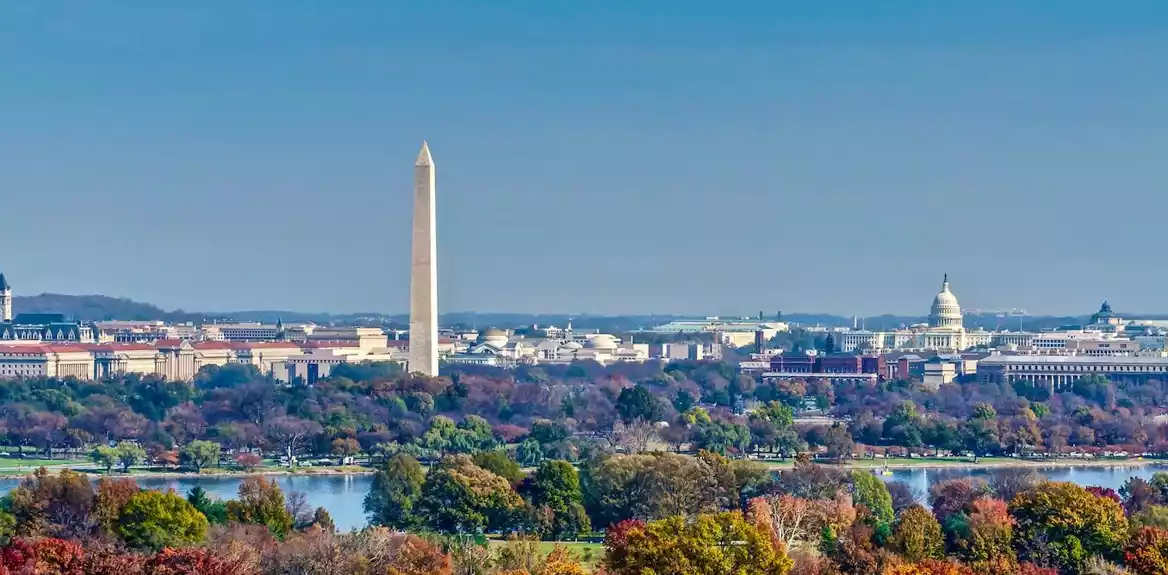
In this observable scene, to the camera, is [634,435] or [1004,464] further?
[634,435]

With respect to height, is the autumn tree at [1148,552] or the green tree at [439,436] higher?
the green tree at [439,436]

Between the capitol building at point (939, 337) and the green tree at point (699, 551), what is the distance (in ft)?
369

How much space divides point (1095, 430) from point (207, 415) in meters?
26.8

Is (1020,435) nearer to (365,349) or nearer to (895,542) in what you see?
(895,542)

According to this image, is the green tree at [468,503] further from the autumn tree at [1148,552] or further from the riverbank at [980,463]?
the riverbank at [980,463]

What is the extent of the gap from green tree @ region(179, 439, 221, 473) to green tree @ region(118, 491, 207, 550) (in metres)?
25.7

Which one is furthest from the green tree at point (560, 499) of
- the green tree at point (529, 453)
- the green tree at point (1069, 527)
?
the green tree at point (529, 453)

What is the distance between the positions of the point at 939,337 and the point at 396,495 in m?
102

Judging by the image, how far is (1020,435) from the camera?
80.7 m

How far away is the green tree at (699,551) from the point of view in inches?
1406

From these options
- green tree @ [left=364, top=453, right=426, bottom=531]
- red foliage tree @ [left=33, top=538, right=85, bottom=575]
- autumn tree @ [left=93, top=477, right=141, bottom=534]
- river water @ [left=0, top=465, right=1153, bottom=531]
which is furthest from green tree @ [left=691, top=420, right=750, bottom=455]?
red foliage tree @ [left=33, top=538, right=85, bottom=575]

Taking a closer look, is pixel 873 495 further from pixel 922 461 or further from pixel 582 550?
pixel 922 461

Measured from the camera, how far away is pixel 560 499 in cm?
5172

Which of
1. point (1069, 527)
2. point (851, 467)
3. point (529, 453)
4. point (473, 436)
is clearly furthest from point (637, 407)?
point (1069, 527)
